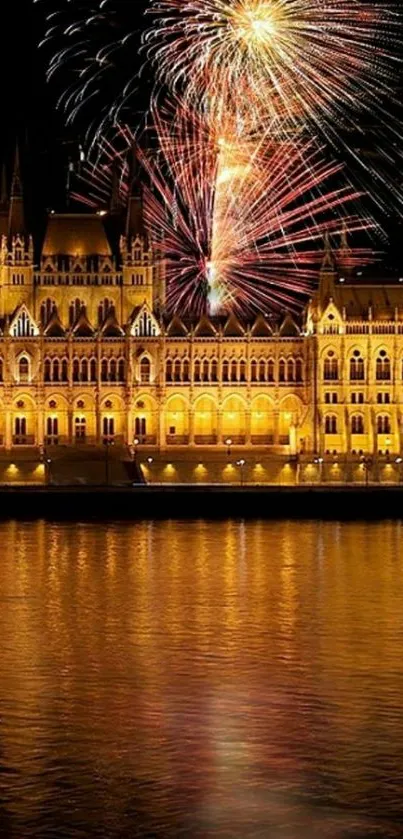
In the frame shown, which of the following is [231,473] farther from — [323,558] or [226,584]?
[226,584]

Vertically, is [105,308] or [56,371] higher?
[105,308]

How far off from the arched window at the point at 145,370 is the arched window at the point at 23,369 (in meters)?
6.59

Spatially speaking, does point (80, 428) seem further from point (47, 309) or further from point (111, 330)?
point (47, 309)

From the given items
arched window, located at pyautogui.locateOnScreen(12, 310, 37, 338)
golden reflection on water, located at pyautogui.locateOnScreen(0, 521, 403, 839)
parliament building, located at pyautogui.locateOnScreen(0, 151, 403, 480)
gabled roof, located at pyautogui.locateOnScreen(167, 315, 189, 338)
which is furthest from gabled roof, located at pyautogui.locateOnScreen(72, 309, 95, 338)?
golden reflection on water, located at pyautogui.locateOnScreen(0, 521, 403, 839)

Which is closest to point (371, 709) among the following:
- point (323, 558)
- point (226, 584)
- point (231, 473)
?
point (226, 584)

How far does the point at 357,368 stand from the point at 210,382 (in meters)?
8.51

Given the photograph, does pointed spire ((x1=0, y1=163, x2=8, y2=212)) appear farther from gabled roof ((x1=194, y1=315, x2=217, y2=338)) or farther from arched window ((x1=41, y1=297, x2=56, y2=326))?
gabled roof ((x1=194, y1=315, x2=217, y2=338))

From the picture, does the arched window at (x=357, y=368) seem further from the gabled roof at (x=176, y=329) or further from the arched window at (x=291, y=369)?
the gabled roof at (x=176, y=329)

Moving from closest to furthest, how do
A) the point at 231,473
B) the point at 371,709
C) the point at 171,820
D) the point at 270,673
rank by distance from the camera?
1. the point at 171,820
2. the point at 371,709
3. the point at 270,673
4. the point at 231,473

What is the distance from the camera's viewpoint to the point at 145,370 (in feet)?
330

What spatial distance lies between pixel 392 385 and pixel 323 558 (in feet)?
129

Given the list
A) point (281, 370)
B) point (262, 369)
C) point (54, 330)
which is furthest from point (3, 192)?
point (281, 370)

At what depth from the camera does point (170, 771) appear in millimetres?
27188

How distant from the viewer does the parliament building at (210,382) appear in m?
99.5
